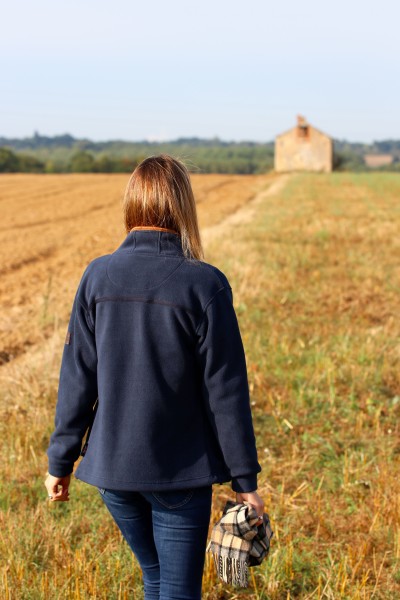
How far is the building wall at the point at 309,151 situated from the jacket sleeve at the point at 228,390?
67911 mm

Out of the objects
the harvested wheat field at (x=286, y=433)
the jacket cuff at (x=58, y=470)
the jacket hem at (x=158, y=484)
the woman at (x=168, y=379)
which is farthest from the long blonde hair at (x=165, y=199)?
the harvested wheat field at (x=286, y=433)

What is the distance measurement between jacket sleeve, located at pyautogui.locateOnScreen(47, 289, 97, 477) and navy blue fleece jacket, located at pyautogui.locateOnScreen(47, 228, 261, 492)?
0.26 feet

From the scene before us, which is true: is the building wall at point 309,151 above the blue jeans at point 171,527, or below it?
→ above

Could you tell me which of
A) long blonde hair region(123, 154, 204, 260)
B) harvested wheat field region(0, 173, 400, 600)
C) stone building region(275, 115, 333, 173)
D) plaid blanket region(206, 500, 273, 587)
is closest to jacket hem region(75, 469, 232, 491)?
plaid blanket region(206, 500, 273, 587)

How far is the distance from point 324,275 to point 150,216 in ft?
27.4

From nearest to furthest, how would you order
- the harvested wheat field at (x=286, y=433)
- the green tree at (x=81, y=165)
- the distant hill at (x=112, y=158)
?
the harvested wheat field at (x=286, y=433)
the distant hill at (x=112, y=158)
the green tree at (x=81, y=165)

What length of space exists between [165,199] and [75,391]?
2.25 feet

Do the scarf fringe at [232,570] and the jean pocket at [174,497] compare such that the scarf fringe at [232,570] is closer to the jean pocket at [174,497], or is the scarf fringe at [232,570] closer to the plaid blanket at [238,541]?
the plaid blanket at [238,541]

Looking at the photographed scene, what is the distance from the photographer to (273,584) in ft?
11.1

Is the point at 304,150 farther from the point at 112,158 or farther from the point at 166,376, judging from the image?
the point at 166,376

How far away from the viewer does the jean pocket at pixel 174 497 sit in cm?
232

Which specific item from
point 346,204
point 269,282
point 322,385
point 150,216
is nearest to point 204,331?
point 150,216

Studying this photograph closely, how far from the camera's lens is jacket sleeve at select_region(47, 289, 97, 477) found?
246 centimetres

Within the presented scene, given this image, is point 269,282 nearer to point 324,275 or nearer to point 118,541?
point 324,275
